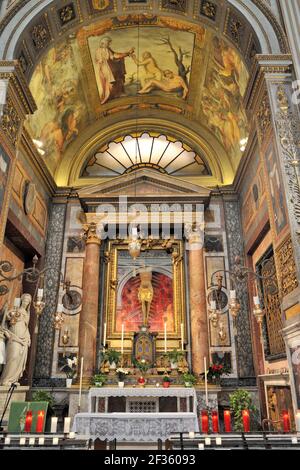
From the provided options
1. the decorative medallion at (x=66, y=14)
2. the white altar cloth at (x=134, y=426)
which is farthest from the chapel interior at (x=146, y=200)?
the white altar cloth at (x=134, y=426)

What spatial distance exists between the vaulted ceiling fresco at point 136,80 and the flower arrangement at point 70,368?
6.24 metres

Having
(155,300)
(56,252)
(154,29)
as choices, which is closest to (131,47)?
(154,29)

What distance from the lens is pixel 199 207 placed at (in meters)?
12.5

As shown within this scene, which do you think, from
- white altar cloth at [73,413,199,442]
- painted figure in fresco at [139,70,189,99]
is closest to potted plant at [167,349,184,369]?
white altar cloth at [73,413,199,442]

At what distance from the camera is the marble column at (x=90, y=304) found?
425 inches

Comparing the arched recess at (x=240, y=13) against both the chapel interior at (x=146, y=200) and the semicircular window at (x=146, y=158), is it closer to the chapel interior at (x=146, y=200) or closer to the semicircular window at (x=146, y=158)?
the chapel interior at (x=146, y=200)

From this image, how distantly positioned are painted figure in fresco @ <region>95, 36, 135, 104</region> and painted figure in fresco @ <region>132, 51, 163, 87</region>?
1.41 ft

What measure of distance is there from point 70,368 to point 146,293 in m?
2.98

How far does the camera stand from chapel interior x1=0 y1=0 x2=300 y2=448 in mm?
8617

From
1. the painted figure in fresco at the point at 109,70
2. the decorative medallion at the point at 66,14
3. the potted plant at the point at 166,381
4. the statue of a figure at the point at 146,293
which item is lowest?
the potted plant at the point at 166,381

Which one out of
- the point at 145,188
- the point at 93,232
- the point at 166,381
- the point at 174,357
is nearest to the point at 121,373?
the point at 166,381

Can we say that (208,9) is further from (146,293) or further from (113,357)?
(113,357)

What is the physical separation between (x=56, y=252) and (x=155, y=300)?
3451mm

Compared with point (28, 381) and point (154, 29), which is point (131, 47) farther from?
point (28, 381)
